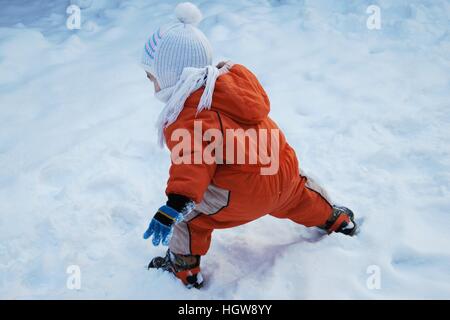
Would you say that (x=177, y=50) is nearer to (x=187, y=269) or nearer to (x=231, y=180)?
(x=231, y=180)

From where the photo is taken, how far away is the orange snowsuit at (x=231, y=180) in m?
1.19

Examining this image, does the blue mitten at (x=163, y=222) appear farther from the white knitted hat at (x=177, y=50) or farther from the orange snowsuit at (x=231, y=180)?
the white knitted hat at (x=177, y=50)

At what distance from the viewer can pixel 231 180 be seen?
4.21 feet

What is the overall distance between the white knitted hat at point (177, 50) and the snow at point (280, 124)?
61cm

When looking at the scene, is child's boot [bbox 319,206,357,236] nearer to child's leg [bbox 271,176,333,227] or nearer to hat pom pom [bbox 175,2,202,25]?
child's leg [bbox 271,176,333,227]

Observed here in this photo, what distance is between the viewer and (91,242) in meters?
1.58

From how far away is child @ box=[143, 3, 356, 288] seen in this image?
1152 millimetres

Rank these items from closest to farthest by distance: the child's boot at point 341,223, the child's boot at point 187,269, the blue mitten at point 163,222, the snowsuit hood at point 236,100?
the blue mitten at point 163,222
the snowsuit hood at point 236,100
the child's boot at point 187,269
the child's boot at point 341,223

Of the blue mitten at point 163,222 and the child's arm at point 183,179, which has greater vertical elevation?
the child's arm at point 183,179

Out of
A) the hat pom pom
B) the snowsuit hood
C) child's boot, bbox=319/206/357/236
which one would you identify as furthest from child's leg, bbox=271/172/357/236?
the hat pom pom

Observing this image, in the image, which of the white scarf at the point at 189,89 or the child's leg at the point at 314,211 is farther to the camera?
the child's leg at the point at 314,211

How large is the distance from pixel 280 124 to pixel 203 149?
3.43 feet

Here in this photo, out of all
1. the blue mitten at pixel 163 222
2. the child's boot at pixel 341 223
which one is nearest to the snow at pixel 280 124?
the child's boot at pixel 341 223
